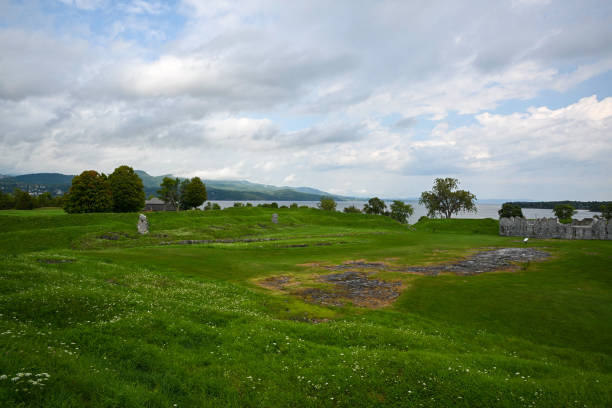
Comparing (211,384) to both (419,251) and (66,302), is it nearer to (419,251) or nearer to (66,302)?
(66,302)

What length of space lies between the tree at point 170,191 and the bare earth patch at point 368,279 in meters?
93.8

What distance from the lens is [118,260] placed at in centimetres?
2897

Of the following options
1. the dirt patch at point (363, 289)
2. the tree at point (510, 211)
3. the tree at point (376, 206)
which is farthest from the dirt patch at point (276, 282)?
the tree at point (376, 206)

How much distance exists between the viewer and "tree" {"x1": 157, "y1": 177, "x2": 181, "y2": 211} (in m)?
112

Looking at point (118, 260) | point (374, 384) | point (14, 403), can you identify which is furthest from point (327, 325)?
point (118, 260)

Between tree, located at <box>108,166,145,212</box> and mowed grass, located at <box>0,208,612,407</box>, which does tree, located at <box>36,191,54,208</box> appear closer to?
tree, located at <box>108,166,145,212</box>

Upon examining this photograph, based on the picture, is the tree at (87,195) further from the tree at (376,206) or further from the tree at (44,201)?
the tree at (376,206)

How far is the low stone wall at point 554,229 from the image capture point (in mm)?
56125

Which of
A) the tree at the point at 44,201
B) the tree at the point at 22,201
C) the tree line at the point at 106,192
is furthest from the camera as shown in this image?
the tree at the point at 44,201

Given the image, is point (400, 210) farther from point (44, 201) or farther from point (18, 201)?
point (44, 201)

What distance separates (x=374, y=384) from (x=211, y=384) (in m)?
4.58

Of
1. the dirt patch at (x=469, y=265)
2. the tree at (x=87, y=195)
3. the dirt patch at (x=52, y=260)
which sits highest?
the tree at (x=87, y=195)

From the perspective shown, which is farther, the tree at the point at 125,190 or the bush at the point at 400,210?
the bush at the point at 400,210

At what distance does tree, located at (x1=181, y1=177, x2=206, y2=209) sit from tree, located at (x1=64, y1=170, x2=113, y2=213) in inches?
1427
